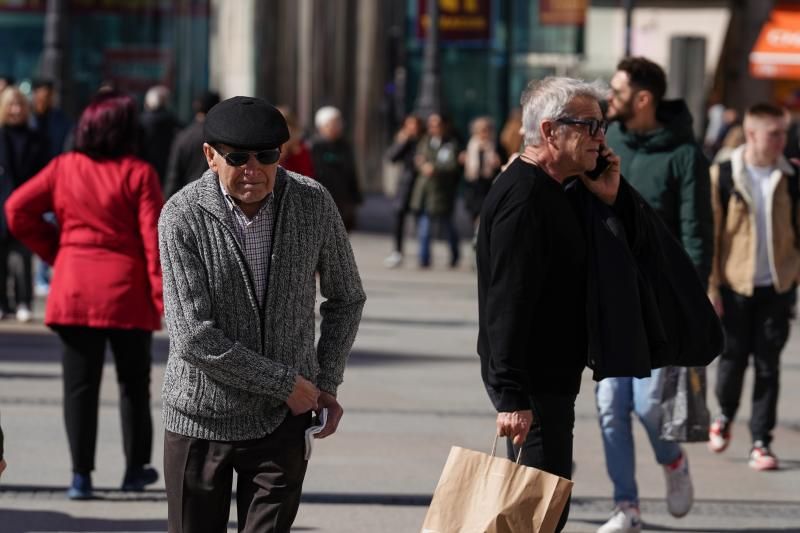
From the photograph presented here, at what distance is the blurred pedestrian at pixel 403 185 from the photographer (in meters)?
18.6

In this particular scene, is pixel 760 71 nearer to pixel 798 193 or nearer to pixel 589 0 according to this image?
pixel 589 0

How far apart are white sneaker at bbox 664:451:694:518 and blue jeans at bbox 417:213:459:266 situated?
1119cm

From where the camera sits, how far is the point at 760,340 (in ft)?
28.4

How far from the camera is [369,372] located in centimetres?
1125

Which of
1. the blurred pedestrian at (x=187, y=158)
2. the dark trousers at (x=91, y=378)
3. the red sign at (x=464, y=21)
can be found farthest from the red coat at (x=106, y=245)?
the red sign at (x=464, y=21)

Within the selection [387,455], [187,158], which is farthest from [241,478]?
[187,158]

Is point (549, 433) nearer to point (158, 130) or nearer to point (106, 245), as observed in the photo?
point (106, 245)

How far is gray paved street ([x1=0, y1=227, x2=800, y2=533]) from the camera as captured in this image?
7.22m

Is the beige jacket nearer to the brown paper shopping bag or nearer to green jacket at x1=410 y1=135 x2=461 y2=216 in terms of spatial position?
the brown paper shopping bag

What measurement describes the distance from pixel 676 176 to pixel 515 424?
2451 millimetres

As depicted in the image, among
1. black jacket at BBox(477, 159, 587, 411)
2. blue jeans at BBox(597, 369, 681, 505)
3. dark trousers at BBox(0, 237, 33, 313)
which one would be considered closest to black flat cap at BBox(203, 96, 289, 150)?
black jacket at BBox(477, 159, 587, 411)

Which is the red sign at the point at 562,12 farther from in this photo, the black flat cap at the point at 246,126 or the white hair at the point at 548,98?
the black flat cap at the point at 246,126

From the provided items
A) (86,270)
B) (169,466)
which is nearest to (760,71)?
(86,270)

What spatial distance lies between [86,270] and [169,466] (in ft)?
8.69
